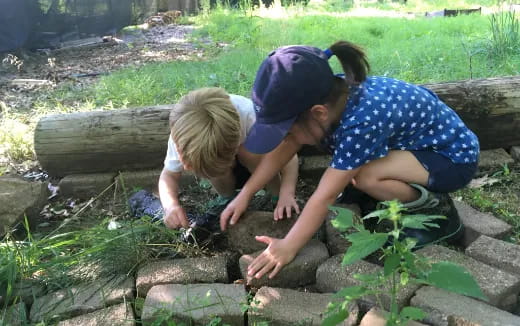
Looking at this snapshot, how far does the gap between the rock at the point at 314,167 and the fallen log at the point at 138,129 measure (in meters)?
0.78

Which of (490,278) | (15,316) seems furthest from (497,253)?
(15,316)

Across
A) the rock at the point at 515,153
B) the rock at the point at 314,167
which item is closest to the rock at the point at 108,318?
the rock at the point at 314,167

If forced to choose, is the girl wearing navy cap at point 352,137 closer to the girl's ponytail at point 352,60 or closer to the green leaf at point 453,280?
the girl's ponytail at point 352,60

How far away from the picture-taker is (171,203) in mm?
2492

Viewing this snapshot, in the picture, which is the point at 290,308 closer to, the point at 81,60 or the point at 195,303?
the point at 195,303

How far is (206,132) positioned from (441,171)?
1.08 meters

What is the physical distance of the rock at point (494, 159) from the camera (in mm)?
3051

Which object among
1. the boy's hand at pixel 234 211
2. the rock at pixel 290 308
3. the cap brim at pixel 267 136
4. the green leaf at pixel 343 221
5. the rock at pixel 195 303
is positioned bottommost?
the rock at pixel 195 303

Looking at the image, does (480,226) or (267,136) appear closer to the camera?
(267,136)

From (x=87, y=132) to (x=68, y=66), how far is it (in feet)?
13.3

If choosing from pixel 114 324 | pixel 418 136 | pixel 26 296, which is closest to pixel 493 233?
pixel 418 136

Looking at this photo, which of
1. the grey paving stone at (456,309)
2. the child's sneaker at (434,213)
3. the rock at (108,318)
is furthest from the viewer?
the child's sneaker at (434,213)

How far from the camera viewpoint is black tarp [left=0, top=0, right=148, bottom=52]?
7.07 m

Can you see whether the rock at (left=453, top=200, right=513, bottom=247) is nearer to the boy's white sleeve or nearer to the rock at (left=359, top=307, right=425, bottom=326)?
the rock at (left=359, top=307, right=425, bottom=326)
